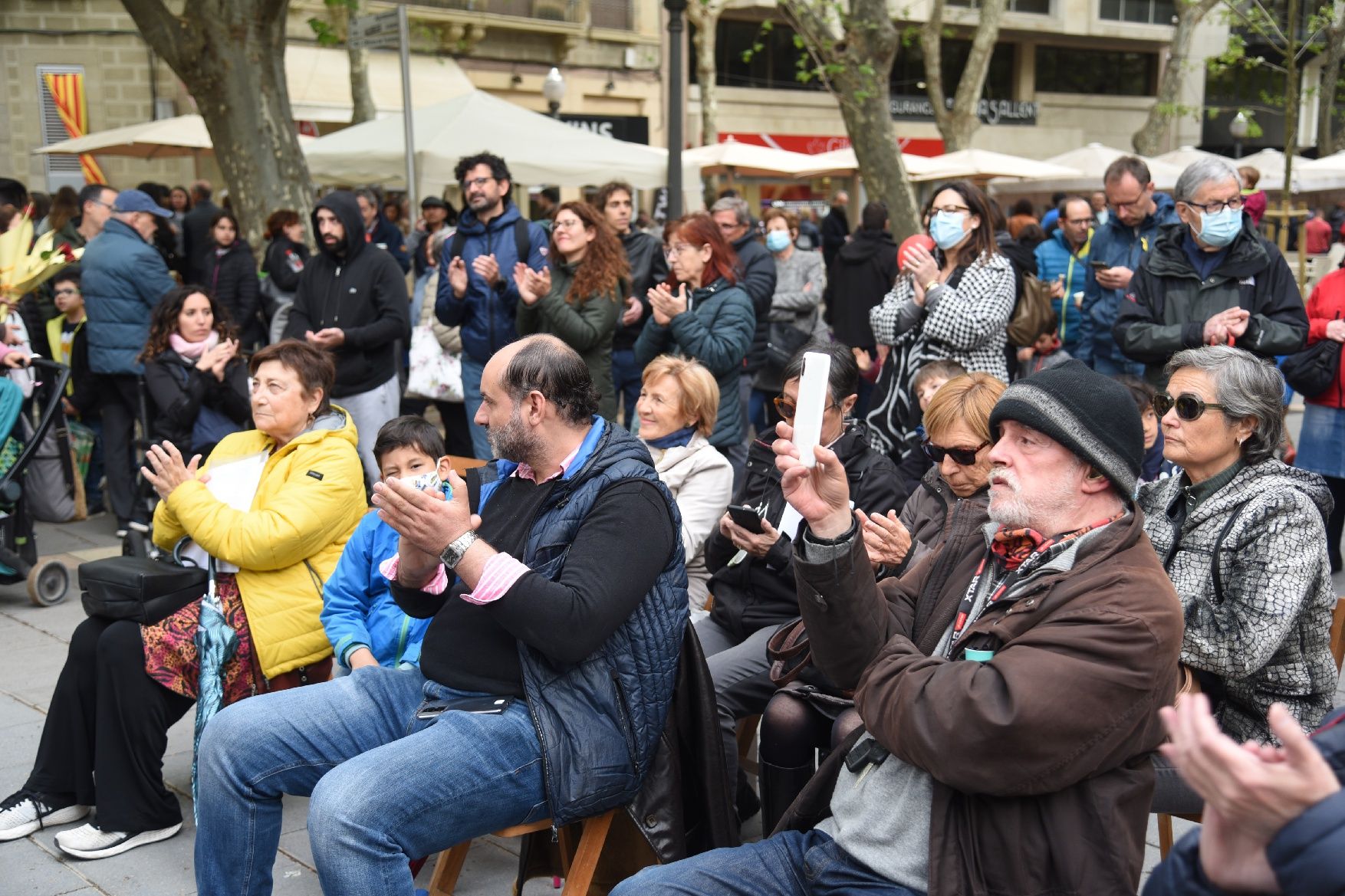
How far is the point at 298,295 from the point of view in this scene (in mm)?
7297

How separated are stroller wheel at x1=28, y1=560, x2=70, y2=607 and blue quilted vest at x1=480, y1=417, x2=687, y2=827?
4460 millimetres

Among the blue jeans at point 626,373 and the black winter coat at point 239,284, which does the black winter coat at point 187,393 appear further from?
the black winter coat at point 239,284

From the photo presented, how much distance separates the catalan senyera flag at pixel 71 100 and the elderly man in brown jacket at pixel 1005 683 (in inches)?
782

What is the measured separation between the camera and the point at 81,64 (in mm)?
20203

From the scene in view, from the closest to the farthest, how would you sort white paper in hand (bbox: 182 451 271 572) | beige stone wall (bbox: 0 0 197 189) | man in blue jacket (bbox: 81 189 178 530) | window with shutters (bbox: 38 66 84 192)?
white paper in hand (bbox: 182 451 271 572), man in blue jacket (bbox: 81 189 178 530), beige stone wall (bbox: 0 0 197 189), window with shutters (bbox: 38 66 84 192)

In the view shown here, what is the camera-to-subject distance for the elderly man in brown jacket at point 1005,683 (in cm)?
230

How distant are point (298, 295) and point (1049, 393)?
5.53 metres

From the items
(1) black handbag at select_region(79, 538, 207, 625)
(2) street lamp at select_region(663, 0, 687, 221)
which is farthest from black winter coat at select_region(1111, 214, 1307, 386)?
(2) street lamp at select_region(663, 0, 687, 221)

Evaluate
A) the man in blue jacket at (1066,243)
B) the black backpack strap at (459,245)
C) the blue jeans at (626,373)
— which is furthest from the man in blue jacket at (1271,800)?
the man in blue jacket at (1066,243)

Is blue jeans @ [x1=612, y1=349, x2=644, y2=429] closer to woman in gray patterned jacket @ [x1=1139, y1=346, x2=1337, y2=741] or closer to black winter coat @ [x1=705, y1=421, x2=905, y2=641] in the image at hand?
black winter coat @ [x1=705, y1=421, x2=905, y2=641]

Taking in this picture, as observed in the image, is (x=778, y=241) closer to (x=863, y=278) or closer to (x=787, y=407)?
(x=863, y=278)

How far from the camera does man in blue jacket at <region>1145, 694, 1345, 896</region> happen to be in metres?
1.66

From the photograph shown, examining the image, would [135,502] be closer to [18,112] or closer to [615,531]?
[615,531]

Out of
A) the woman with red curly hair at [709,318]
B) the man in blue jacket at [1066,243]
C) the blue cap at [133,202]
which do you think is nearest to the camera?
the woman with red curly hair at [709,318]
